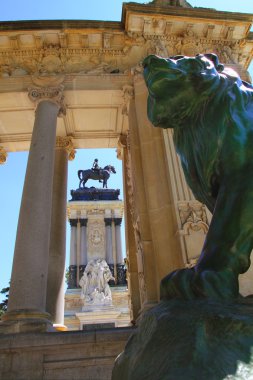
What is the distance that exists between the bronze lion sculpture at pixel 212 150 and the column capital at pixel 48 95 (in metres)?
9.43

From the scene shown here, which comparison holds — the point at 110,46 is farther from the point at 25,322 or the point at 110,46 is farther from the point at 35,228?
the point at 25,322

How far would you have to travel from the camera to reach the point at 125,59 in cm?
1273

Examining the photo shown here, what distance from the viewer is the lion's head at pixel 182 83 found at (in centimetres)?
254

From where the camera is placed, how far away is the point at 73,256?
3130 cm

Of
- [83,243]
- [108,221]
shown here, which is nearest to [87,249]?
[83,243]

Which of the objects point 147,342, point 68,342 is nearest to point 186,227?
point 68,342

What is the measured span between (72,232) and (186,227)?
83.1 ft

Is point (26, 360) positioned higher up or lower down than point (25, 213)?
lower down

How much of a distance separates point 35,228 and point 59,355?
340cm

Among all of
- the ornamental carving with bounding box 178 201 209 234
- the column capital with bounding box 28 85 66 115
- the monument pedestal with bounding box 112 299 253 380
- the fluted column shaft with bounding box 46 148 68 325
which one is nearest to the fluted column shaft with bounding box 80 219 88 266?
the fluted column shaft with bounding box 46 148 68 325

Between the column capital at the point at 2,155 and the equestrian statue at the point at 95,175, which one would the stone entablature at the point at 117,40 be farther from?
the equestrian statue at the point at 95,175

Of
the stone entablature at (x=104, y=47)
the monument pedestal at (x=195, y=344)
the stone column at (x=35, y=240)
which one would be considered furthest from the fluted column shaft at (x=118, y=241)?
the monument pedestal at (x=195, y=344)

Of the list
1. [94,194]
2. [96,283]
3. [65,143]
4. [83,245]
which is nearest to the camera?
[65,143]

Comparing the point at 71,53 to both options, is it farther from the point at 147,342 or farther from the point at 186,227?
the point at 147,342
